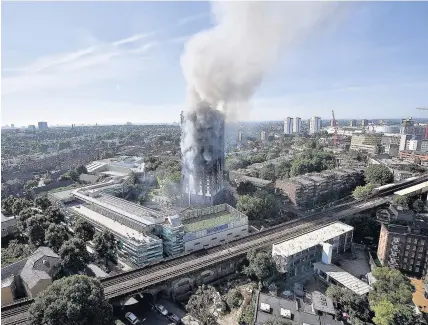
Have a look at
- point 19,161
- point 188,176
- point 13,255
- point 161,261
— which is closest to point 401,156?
point 188,176

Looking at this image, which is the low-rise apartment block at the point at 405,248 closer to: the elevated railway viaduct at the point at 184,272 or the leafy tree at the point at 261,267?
the elevated railway viaduct at the point at 184,272

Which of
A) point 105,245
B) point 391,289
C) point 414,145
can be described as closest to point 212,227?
point 105,245

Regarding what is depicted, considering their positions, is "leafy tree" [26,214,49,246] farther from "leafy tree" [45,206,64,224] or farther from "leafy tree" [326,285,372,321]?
"leafy tree" [326,285,372,321]

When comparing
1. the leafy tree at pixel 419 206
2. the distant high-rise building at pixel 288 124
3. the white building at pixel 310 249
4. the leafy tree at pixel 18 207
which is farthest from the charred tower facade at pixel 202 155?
the distant high-rise building at pixel 288 124

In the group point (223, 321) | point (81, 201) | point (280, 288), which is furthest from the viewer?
point (81, 201)

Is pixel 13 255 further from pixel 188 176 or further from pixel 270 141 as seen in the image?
pixel 270 141

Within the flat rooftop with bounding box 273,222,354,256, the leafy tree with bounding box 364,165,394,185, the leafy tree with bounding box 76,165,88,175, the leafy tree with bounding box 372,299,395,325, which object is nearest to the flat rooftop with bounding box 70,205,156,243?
the flat rooftop with bounding box 273,222,354,256

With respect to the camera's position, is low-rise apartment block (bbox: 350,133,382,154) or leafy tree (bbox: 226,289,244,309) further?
low-rise apartment block (bbox: 350,133,382,154)

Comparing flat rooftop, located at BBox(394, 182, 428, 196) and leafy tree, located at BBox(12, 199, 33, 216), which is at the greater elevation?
leafy tree, located at BBox(12, 199, 33, 216)
